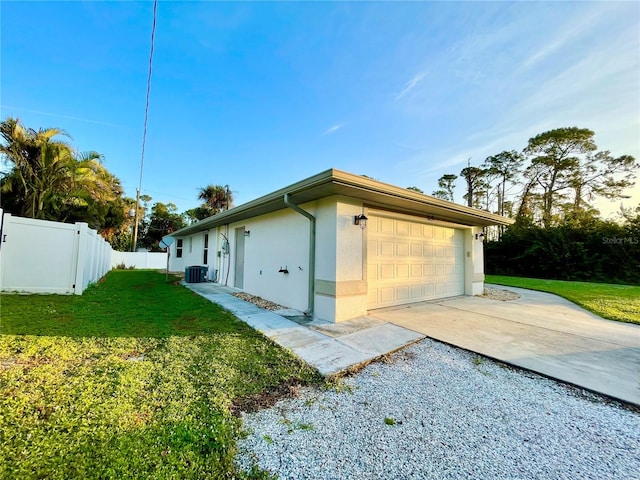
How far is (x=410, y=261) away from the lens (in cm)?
702

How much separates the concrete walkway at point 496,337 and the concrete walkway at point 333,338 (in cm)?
1

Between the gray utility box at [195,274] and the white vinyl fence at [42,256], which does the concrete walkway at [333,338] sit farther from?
the gray utility box at [195,274]

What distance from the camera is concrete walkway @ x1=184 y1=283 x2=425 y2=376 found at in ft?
11.1

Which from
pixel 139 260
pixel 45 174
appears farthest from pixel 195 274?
pixel 139 260

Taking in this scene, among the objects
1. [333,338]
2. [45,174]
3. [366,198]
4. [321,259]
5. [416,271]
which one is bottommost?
[333,338]

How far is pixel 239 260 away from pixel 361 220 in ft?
19.2

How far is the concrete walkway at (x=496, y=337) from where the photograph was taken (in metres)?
3.14

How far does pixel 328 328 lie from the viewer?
4668 mm

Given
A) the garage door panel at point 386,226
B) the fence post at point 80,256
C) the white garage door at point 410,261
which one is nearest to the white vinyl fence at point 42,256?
the fence post at point 80,256

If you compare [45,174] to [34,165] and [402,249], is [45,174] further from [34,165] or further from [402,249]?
[402,249]

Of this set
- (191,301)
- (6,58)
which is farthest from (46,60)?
(191,301)

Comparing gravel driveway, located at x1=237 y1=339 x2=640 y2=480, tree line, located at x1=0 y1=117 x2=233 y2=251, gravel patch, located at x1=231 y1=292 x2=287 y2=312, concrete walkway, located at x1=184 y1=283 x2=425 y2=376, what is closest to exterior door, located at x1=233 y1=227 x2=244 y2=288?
gravel patch, located at x1=231 y1=292 x2=287 y2=312

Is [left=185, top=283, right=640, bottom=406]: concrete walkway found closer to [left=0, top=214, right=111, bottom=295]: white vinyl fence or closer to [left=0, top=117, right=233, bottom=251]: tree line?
[left=0, top=214, right=111, bottom=295]: white vinyl fence

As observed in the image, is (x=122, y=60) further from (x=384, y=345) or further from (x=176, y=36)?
(x=384, y=345)
